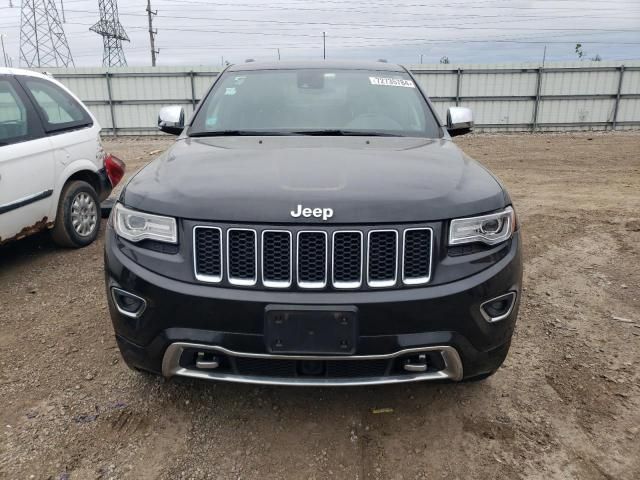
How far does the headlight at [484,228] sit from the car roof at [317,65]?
2.07m

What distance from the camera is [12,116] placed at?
14.4ft

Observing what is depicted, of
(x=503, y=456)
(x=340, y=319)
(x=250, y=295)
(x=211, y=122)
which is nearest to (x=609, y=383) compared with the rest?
(x=503, y=456)

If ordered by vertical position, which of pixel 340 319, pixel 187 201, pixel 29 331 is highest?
pixel 187 201

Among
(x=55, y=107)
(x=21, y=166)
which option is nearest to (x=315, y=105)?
(x=21, y=166)

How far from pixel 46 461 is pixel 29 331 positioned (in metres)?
1.49

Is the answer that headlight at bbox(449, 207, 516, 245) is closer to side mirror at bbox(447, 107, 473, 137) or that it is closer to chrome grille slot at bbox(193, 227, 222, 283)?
chrome grille slot at bbox(193, 227, 222, 283)

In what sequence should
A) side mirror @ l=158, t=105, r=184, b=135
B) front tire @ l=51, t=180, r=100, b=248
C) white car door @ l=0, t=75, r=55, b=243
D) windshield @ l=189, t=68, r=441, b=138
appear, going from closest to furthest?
1. windshield @ l=189, t=68, r=441, b=138
2. side mirror @ l=158, t=105, r=184, b=135
3. white car door @ l=0, t=75, r=55, b=243
4. front tire @ l=51, t=180, r=100, b=248

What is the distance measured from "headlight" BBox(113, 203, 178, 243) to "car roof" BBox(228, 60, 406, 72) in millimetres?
2005

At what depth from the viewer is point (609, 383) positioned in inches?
114

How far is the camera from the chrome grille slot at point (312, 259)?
211 centimetres

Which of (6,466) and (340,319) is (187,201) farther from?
(6,466)

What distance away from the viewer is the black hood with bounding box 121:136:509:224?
214 cm

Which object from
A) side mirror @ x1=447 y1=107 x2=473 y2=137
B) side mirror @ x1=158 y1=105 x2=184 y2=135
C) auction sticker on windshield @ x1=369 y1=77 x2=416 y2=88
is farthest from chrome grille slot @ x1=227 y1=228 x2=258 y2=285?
side mirror @ x1=447 y1=107 x2=473 y2=137

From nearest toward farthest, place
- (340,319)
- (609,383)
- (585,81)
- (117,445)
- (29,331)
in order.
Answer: (340,319) → (117,445) → (609,383) → (29,331) → (585,81)
